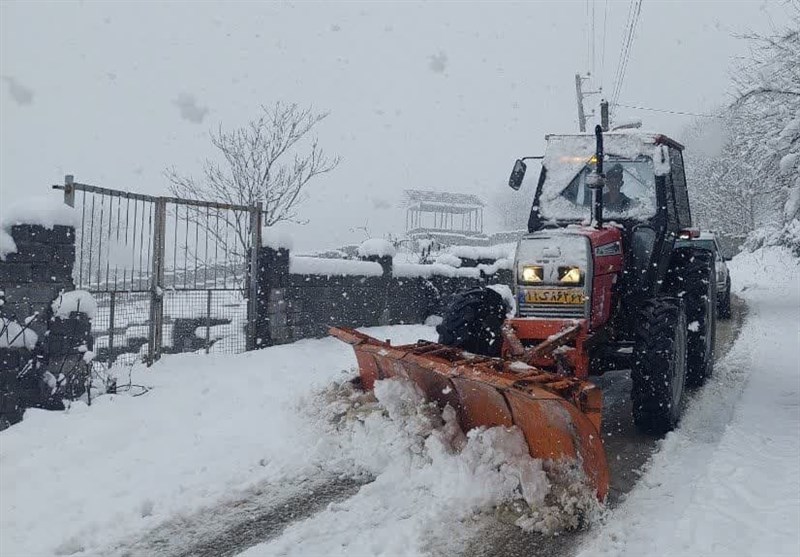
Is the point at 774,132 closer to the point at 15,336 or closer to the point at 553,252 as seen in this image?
the point at 553,252

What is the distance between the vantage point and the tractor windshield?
583 centimetres

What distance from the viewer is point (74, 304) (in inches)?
218

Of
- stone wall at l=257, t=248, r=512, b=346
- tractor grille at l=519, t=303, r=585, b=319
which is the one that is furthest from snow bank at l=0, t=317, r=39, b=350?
tractor grille at l=519, t=303, r=585, b=319

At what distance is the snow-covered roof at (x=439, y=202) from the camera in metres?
38.0

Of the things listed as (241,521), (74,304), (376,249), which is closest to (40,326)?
(74,304)

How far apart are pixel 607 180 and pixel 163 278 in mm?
4593

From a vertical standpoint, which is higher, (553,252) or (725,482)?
(553,252)

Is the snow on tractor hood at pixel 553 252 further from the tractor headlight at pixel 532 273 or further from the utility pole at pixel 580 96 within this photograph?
the utility pole at pixel 580 96

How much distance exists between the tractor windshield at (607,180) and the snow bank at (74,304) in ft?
13.4

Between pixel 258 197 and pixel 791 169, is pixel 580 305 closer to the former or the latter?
pixel 791 169

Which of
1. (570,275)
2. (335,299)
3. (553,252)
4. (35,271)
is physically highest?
(553,252)

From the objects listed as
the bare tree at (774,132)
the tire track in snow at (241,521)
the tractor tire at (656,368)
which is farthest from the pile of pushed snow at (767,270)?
the tire track in snow at (241,521)

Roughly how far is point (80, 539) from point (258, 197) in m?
14.1

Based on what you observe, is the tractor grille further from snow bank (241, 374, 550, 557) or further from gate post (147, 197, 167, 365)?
gate post (147, 197, 167, 365)
